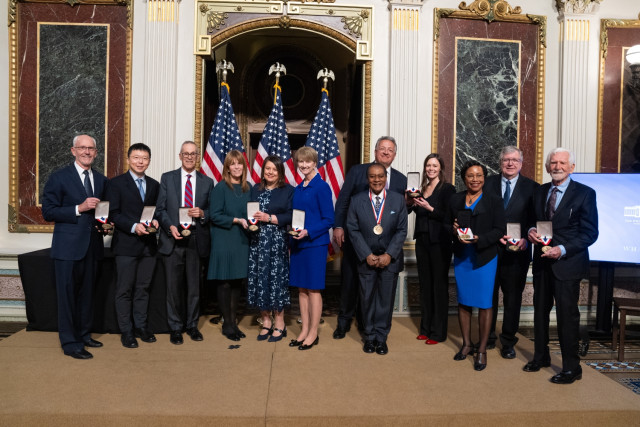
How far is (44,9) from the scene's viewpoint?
5.79 meters

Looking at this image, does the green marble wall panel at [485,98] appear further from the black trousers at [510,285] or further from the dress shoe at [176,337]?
the dress shoe at [176,337]

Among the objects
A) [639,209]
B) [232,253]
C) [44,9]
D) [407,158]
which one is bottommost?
[232,253]

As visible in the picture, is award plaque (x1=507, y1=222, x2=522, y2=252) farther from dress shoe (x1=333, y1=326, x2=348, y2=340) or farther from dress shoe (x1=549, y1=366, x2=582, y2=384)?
dress shoe (x1=333, y1=326, x2=348, y2=340)

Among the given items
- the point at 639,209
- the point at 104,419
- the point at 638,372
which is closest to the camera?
the point at 104,419

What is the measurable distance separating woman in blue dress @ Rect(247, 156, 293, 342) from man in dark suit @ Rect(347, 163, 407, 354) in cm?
62

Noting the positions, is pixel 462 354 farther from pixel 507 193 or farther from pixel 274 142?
pixel 274 142

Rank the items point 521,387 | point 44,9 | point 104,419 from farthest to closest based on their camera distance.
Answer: point 44,9 < point 521,387 < point 104,419

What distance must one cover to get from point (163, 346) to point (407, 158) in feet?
11.1

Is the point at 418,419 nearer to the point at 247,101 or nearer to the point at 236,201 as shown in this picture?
the point at 236,201

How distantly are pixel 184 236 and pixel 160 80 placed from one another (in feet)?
7.62

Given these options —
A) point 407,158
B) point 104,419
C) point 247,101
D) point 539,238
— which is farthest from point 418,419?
point 247,101

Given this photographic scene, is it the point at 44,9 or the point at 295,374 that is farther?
the point at 44,9

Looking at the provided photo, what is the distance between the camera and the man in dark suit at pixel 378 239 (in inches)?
164

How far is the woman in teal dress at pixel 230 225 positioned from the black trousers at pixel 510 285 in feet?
7.12
